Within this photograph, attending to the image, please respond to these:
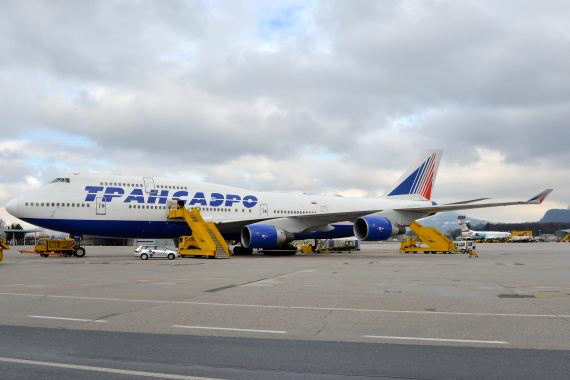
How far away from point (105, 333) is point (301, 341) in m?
2.67

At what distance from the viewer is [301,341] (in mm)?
6758

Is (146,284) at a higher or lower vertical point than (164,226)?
lower

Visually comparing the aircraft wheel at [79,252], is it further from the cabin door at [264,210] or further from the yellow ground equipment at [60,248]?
the cabin door at [264,210]

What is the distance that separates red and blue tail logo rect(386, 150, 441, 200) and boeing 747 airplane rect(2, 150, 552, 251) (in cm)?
666

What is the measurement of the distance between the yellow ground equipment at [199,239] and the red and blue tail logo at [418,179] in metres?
17.3

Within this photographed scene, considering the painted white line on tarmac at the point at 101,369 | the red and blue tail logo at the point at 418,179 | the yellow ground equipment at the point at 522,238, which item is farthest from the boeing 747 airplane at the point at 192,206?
the yellow ground equipment at the point at 522,238

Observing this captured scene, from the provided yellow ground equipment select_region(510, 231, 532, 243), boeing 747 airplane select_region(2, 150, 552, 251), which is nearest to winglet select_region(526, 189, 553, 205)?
boeing 747 airplane select_region(2, 150, 552, 251)

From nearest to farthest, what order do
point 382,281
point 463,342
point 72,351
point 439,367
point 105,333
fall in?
point 439,367 < point 72,351 < point 463,342 < point 105,333 < point 382,281

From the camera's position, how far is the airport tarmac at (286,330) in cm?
544

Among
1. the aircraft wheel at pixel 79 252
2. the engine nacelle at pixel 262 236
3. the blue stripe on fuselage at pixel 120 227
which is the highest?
the blue stripe on fuselage at pixel 120 227

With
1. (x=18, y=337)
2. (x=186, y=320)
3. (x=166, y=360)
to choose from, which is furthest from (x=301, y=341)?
(x=18, y=337)

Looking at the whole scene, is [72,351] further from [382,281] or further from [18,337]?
[382,281]

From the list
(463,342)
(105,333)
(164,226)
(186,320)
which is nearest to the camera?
(463,342)

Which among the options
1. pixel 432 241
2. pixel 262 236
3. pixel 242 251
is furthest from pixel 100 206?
pixel 432 241
